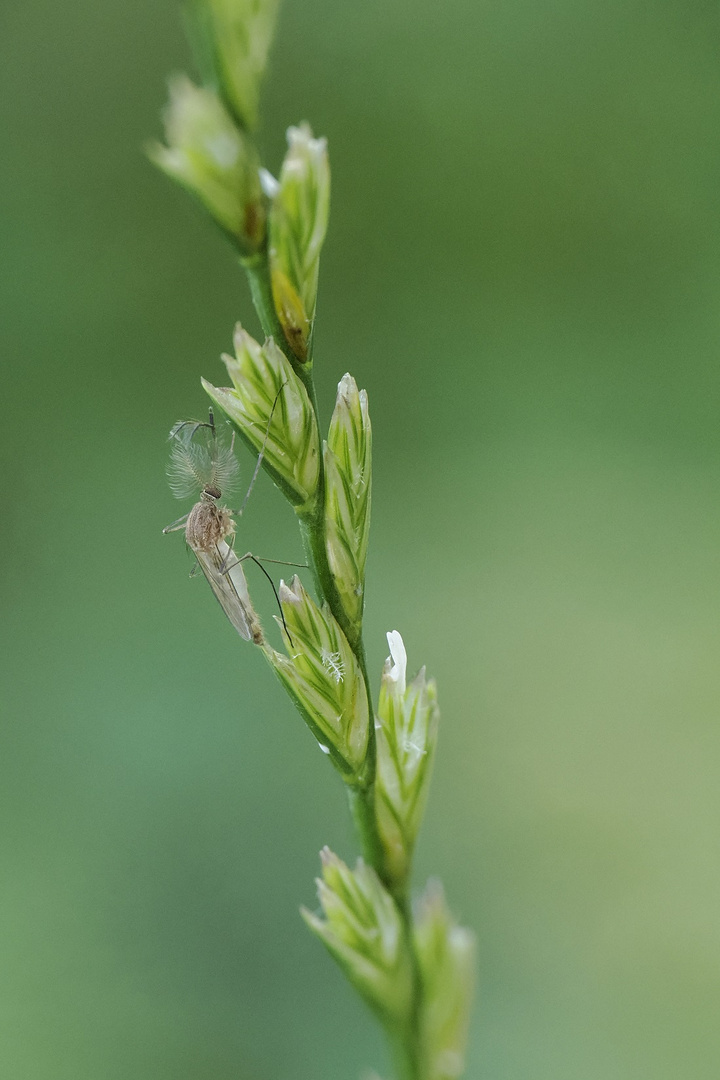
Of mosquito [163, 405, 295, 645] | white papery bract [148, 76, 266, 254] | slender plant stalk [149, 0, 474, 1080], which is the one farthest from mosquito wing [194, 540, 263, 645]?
white papery bract [148, 76, 266, 254]

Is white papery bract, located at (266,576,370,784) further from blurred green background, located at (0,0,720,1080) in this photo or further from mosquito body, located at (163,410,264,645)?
blurred green background, located at (0,0,720,1080)

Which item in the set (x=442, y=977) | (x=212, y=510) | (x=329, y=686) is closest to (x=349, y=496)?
(x=329, y=686)

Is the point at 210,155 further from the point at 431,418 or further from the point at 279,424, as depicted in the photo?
the point at 431,418

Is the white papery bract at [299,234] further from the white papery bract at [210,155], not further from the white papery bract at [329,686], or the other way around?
the white papery bract at [329,686]

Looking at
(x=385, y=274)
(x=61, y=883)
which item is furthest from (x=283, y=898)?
(x=385, y=274)

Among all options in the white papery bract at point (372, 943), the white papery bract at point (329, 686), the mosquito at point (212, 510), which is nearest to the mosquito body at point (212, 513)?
the mosquito at point (212, 510)

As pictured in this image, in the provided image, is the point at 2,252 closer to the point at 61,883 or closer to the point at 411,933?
the point at 61,883
